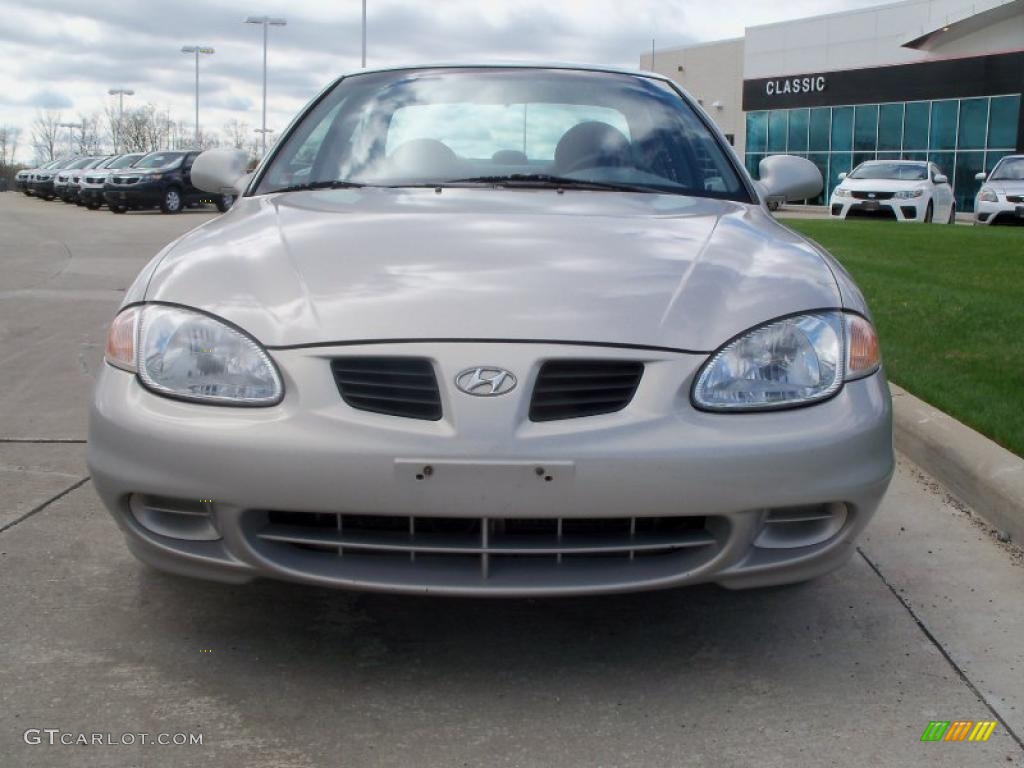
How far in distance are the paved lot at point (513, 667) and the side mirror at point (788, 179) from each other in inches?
49.7

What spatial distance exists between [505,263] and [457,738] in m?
1.05

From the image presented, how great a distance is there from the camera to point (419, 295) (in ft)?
8.70

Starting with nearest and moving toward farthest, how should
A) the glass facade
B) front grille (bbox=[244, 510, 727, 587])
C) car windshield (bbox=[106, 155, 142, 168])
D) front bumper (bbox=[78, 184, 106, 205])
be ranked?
1. front grille (bbox=[244, 510, 727, 587])
2. front bumper (bbox=[78, 184, 106, 205])
3. car windshield (bbox=[106, 155, 142, 168])
4. the glass facade

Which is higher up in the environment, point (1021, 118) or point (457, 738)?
point (1021, 118)

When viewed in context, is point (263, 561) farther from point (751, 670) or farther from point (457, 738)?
point (751, 670)

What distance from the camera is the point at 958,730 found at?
2541 mm

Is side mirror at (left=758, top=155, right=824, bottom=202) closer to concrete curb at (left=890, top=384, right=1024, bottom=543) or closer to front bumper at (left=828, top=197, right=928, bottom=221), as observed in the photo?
concrete curb at (left=890, top=384, right=1024, bottom=543)

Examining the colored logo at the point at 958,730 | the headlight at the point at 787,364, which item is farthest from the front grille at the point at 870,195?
the colored logo at the point at 958,730

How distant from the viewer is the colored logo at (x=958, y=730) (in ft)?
8.24

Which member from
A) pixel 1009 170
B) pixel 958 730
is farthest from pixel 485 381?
pixel 1009 170

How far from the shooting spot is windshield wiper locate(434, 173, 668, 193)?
3.71m

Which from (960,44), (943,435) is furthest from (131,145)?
(943,435)

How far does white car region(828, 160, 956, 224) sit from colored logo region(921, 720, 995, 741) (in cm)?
1992

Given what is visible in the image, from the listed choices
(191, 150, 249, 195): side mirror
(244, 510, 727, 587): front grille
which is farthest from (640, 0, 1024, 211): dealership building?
(244, 510, 727, 587): front grille
